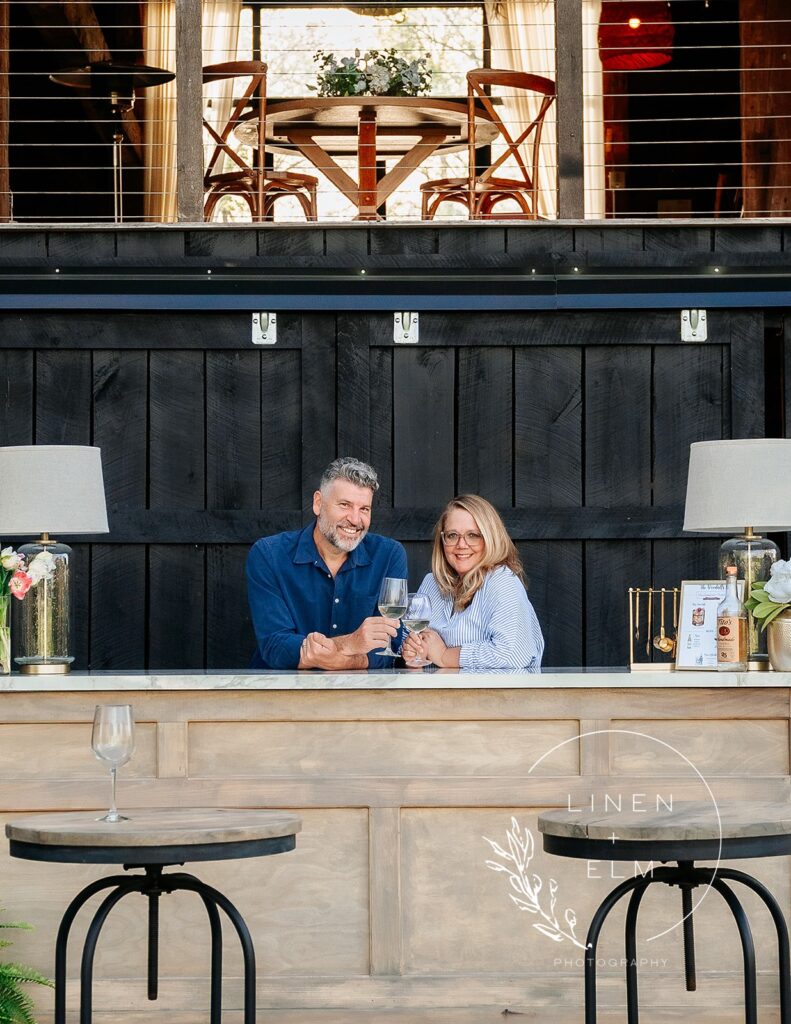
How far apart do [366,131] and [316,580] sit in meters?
2.59

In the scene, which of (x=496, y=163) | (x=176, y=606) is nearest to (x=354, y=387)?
(x=176, y=606)

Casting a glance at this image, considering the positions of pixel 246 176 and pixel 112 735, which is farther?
pixel 246 176

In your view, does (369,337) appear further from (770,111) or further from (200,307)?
(770,111)

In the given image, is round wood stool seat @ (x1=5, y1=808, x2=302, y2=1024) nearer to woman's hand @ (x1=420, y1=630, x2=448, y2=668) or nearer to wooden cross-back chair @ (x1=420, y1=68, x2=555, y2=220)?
woman's hand @ (x1=420, y1=630, x2=448, y2=668)

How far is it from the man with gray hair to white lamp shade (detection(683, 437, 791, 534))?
1122mm

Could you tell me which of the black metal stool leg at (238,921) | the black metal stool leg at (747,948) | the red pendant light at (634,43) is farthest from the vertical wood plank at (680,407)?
the black metal stool leg at (238,921)

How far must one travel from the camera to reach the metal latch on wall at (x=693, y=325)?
6.32m

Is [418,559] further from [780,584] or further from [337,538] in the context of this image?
[780,584]

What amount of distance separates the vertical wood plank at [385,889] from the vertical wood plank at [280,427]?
2.26 metres

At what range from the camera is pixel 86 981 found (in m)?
3.18

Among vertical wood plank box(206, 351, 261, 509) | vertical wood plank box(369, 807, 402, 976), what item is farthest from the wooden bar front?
vertical wood plank box(206, 351, 261, 509)

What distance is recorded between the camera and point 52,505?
489 cm

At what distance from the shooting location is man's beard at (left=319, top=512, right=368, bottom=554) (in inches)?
198

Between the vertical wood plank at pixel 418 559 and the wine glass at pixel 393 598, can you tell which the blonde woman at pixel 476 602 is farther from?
the vertical wood plank at pixel 418 559
